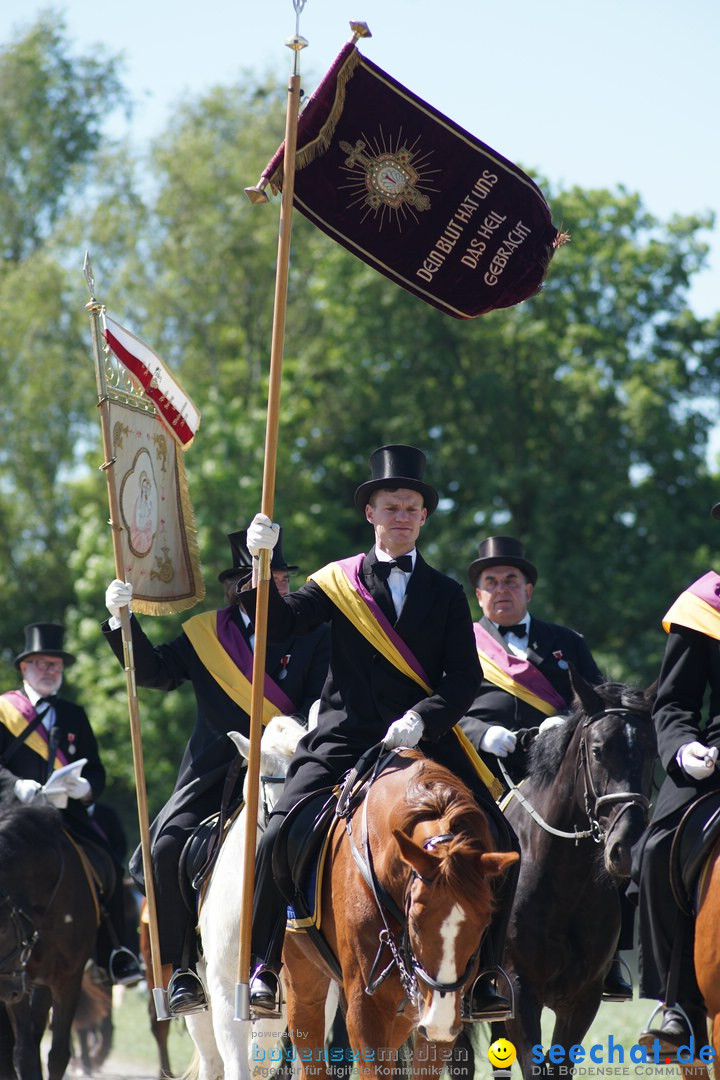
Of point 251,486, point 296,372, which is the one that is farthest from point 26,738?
point 296,372

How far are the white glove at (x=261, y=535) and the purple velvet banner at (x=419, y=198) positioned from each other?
1.85m

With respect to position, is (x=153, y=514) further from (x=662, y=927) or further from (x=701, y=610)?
(x=662, y=927)

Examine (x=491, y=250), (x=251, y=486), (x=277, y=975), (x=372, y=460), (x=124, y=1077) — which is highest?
(x=251, y=486)

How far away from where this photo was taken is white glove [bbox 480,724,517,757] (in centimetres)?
902

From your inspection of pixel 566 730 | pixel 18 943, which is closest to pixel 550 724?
pixel 566 730

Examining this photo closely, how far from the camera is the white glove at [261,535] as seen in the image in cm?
700

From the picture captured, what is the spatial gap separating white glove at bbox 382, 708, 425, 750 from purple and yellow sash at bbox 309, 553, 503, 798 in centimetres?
46

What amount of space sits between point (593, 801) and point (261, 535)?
2372 mm

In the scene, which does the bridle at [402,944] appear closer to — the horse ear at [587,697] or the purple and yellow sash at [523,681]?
the horse ear at [587,697]

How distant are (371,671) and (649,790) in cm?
168

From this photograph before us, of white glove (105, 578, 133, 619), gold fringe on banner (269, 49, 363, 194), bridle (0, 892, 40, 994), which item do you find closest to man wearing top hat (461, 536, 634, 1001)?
white glove (105, 578, 133, 619)

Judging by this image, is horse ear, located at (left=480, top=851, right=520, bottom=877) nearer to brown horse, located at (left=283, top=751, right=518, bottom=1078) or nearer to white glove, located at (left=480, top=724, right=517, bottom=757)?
brown horse, located at (left=283, top=751, right=518, bottom=1078)

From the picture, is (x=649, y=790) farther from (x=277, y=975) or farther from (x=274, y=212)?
(x=274, y=212)

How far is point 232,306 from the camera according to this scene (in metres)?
33.9
